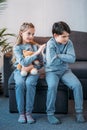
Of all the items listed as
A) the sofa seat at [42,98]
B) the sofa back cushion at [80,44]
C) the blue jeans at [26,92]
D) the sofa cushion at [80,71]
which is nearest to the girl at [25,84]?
the blue jeans at [26,92]

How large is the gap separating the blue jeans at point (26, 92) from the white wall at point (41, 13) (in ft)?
4.55

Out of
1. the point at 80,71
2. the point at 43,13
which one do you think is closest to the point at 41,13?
the point at 43,13

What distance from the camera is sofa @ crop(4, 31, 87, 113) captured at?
2936 mm

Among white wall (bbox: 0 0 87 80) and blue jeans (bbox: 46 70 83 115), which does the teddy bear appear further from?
white wall (bbox: 0 0 87 80)

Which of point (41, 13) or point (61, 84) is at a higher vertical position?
point (41, 13)

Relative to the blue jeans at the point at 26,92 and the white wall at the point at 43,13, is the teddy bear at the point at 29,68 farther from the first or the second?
the white wall at the point at 43,13

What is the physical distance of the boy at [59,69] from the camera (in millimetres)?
2779

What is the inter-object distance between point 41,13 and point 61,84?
5.12 ft

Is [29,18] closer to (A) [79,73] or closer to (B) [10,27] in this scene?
(B) [10,27]

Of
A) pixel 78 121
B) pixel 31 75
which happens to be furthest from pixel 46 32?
pixel 78 121

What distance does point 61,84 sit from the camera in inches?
115

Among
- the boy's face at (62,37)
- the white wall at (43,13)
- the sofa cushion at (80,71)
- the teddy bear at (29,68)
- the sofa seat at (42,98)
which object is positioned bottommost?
the sofa seat at (42,98)

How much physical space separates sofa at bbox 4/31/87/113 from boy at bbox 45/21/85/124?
109mm

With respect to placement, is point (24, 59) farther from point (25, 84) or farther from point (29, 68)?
point (25, 84)
